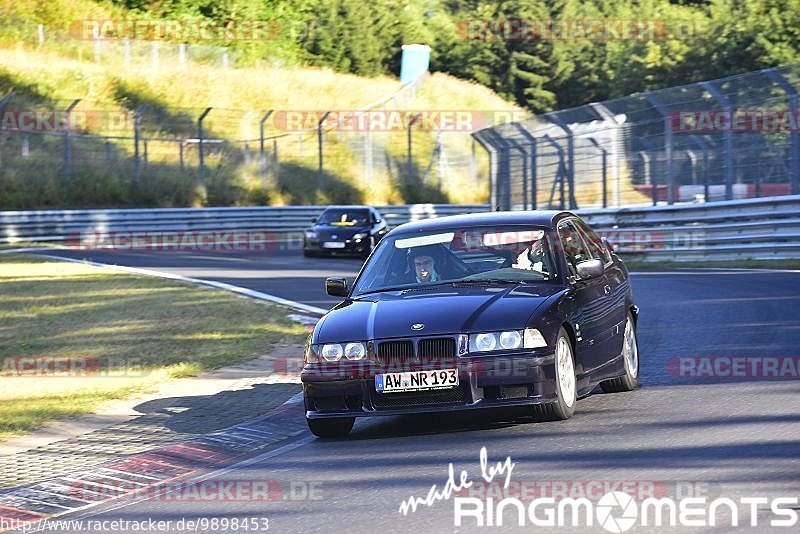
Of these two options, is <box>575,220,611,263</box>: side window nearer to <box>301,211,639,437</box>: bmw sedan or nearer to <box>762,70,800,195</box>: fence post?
<box>301,211,639,437</box>: bmw sedan

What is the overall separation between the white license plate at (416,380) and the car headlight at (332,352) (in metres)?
0.32

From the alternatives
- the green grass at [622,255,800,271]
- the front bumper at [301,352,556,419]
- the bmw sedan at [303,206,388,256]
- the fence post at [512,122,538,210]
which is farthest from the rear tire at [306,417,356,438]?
the fence post at [512,122,538,210]

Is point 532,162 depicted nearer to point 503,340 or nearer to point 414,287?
point 414,287

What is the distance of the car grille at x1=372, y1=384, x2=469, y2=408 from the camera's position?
8680mm

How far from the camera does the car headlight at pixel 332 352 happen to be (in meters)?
9.00

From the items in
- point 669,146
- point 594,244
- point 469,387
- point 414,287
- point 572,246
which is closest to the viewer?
point 469,387

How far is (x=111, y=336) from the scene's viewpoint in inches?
615

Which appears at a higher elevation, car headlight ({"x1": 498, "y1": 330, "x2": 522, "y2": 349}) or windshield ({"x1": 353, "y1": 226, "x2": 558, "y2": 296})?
windshield ({"x1": 353, "y1": 226, "x2": 558, "y2": 296})

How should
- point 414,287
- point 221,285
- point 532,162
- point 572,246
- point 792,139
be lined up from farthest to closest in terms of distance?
point 532,162, point 792,139, point 221,285, point 572,246, point 414,287

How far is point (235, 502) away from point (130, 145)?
40658 millimetres

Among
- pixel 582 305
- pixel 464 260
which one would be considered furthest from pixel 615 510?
pixel 464 260

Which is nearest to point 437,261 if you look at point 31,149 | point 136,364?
point 136,364

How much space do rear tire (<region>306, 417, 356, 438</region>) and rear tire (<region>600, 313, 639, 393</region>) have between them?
7.44 ft

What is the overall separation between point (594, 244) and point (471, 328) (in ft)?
8.66
